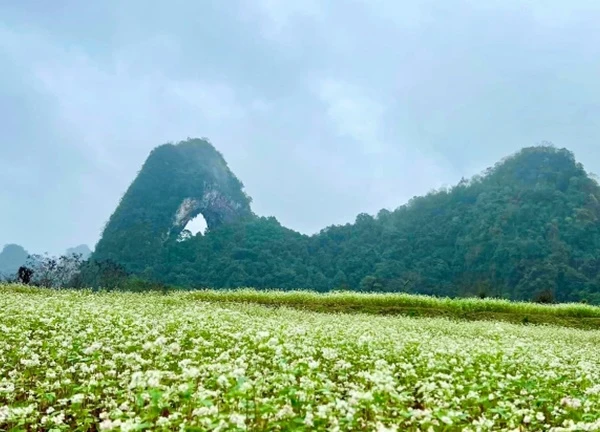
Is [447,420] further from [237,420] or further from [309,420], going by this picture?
[237,420]

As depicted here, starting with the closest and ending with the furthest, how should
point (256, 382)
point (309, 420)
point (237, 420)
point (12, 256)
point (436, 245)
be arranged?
point (237, 420) → point (309, 420) → point (256, 382) → point (436, 245) → point (12, 256)

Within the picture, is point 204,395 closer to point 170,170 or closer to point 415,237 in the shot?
point 415,237

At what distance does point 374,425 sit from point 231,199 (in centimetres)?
9782

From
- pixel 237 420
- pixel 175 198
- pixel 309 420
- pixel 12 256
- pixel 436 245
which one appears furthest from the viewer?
pixel 12 256

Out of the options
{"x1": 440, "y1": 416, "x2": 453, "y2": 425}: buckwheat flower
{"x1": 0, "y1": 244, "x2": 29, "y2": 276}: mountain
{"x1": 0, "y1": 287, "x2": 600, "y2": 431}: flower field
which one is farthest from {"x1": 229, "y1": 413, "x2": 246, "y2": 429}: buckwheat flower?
{"x1": 0, "y1": 244, "x2": 29, "y2": 276}: mountain

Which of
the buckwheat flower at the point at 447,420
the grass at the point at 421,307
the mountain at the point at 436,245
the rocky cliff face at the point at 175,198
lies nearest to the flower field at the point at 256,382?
the buckwheat flower at the point at 447,420

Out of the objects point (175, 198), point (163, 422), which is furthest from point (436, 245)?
point (163, 422)

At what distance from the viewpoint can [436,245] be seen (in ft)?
219

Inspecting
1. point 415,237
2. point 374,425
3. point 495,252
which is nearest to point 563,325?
point 374,425

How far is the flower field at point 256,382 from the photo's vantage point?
15.1 ft

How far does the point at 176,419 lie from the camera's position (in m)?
4.50

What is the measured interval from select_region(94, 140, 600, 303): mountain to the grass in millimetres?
21273

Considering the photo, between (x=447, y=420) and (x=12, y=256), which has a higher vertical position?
(x=12, y=256)

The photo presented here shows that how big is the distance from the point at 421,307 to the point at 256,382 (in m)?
24.0
